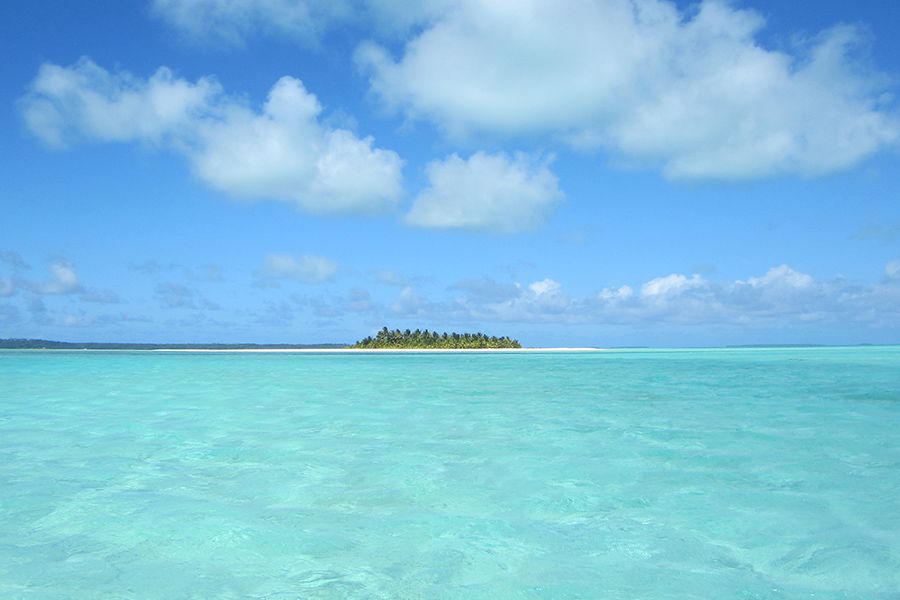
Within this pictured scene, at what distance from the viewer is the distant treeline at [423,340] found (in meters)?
108

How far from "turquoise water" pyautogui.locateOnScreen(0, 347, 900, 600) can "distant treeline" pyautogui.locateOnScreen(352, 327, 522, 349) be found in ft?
309

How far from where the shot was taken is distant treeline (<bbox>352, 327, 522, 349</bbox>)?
107500 millimetres

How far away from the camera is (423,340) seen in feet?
355

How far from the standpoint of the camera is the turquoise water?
172 inches

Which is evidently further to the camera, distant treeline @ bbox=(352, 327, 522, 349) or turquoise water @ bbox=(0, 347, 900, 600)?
distant treeline @ bbox=(352, 327, 522, 349)

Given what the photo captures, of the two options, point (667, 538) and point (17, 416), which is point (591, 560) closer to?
point (667, 538)

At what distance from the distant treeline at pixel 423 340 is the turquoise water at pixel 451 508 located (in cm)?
9424

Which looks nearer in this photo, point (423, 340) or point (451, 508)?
point (451, 508)

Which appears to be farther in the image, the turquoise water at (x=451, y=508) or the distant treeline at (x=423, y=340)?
the distant treeline at (x=423, y=340)

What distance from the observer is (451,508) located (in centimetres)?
622

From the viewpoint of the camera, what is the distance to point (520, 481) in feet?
24.2

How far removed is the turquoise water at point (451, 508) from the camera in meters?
4.37

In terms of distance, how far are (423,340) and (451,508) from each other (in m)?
102

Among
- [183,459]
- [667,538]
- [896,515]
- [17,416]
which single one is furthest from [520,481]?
[17,416]
